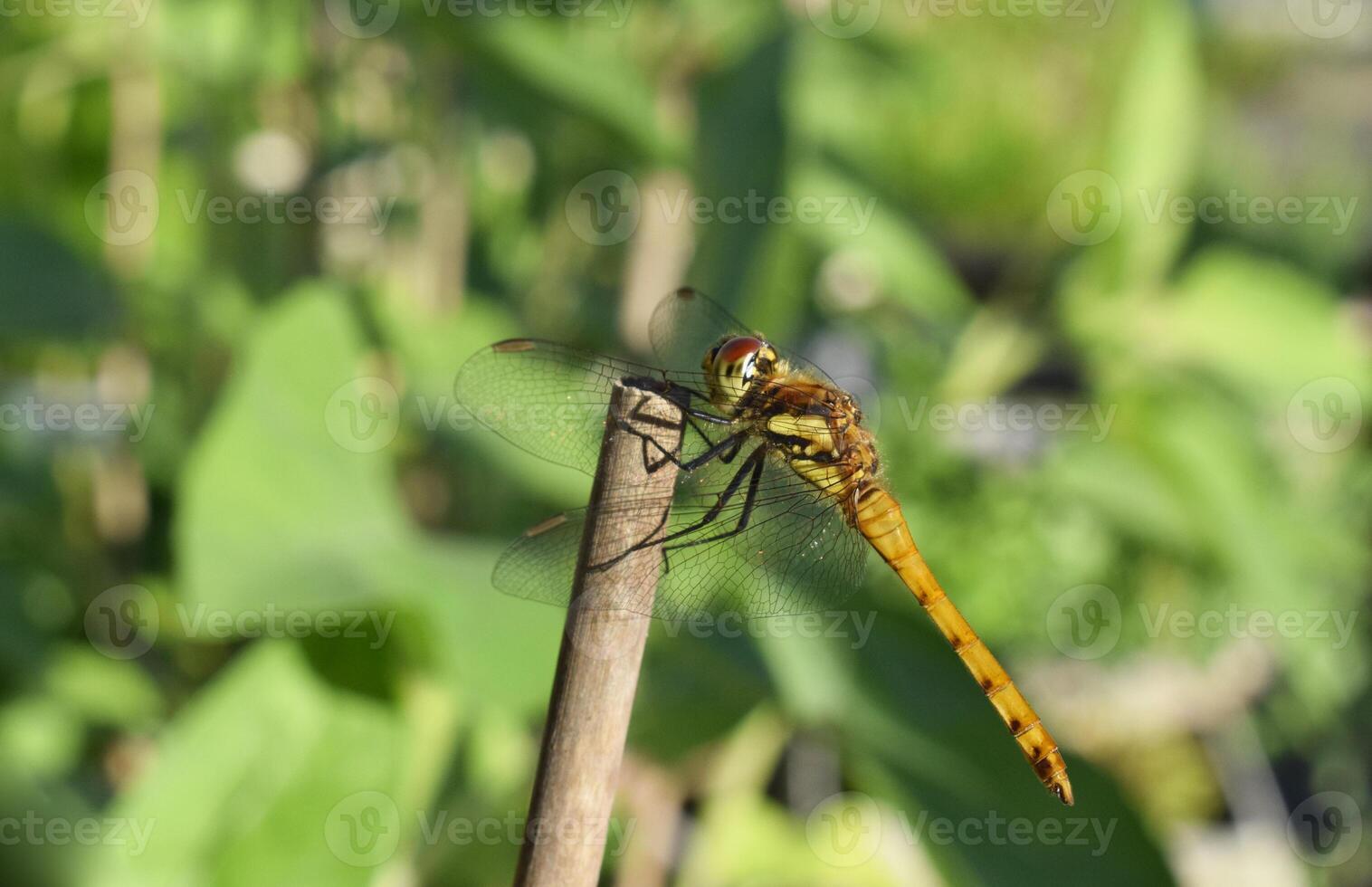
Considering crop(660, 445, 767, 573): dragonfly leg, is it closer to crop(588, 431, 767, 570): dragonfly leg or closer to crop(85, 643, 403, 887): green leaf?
crop(588, 431, 767, 570): dragonfly leg

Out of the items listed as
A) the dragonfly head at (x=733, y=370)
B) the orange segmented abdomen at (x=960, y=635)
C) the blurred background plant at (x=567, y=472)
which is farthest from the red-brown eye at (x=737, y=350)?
the blurred background plant at (x=567, y=472)

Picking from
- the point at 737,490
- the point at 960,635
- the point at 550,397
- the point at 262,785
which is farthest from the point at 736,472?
the point at 262,785

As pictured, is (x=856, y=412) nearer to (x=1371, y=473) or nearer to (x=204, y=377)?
(x=204, y=377)

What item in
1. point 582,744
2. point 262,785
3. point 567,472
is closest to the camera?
point 582,744

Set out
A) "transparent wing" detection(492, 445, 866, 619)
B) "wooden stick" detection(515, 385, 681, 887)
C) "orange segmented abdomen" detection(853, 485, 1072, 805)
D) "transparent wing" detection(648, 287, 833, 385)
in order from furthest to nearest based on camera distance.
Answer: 1. "transparent wing" detection(648, 287, 833, 385)
2. "orange segmented abdomen" detection(853, 485, 1072, 805)
3. "transparent wing" detection(492, 445, 866, 619)
4. "wooden stick" detection(515, 385, 681, 887)

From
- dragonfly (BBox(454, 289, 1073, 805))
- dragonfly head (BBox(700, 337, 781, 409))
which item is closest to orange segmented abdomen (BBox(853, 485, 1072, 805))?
dragonfly (BBox(454, 289, 1073, 805))

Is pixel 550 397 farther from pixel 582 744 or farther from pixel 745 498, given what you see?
pixel 582 744
